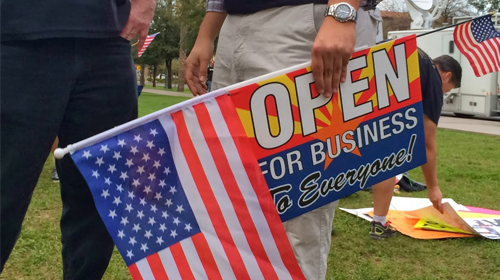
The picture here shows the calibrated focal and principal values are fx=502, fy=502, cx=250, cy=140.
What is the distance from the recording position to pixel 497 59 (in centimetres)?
329

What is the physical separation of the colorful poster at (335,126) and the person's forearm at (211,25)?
0.63 meters

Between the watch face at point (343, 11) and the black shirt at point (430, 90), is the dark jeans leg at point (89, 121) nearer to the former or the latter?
the watch face at point (343, 11)

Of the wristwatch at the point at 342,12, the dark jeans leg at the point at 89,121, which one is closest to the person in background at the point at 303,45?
the wristwatch at the point at 342,12

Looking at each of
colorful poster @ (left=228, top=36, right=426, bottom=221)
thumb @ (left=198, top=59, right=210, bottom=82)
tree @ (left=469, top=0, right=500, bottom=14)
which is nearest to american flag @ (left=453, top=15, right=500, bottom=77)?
colorful poster @ (left=228, top=36, right=426, bottom=221)

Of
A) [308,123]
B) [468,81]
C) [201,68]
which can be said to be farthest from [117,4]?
[468,81]

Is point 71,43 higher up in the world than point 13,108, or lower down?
higher up

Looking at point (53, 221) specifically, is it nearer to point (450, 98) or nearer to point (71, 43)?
point (71, 43)

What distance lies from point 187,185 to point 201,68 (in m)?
0.77

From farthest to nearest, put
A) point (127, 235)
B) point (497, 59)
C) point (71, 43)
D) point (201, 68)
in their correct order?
point (497, 59) < point (201, 68) < point (71, 43) < point (127, 235)

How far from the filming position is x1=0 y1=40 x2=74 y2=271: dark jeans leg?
149cm

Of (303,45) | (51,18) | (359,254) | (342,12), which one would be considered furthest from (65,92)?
(359,254)

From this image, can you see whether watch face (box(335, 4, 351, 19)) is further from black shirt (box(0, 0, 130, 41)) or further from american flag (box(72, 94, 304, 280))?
black shirt (box(0, 0, 130, 41))

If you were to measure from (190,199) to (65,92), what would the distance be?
1.90ft

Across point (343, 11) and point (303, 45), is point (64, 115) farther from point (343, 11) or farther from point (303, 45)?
point (343, 11)
